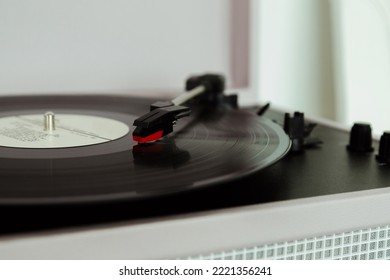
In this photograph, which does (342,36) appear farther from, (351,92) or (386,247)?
(386,247)

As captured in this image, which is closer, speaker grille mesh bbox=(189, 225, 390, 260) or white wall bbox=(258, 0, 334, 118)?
speaker grille mesh bbox=(189, 225, 390, 260)

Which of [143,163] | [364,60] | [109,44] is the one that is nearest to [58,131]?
[143,163]

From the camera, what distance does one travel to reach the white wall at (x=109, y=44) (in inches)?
45.2

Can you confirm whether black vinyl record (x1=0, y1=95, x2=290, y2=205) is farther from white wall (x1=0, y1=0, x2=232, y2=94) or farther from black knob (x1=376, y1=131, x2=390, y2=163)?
white wall (x1=0, y1=0, x2=232, y2=94)

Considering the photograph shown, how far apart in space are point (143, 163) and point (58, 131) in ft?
0.71

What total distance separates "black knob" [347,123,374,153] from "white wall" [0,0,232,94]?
0.59 metres

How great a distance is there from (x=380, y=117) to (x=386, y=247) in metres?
0.82

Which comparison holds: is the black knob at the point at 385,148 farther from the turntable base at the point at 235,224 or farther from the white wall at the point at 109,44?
the white wall at the point at 109,44

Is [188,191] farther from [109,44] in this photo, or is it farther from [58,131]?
[109,44]

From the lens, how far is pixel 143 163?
0.59 m

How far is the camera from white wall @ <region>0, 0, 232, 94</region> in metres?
1.15

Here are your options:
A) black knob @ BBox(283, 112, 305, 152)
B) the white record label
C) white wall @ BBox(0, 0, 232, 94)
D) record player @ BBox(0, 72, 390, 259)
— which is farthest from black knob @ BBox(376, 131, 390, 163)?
white wall @ BBox(0, 0, 232, 94)
